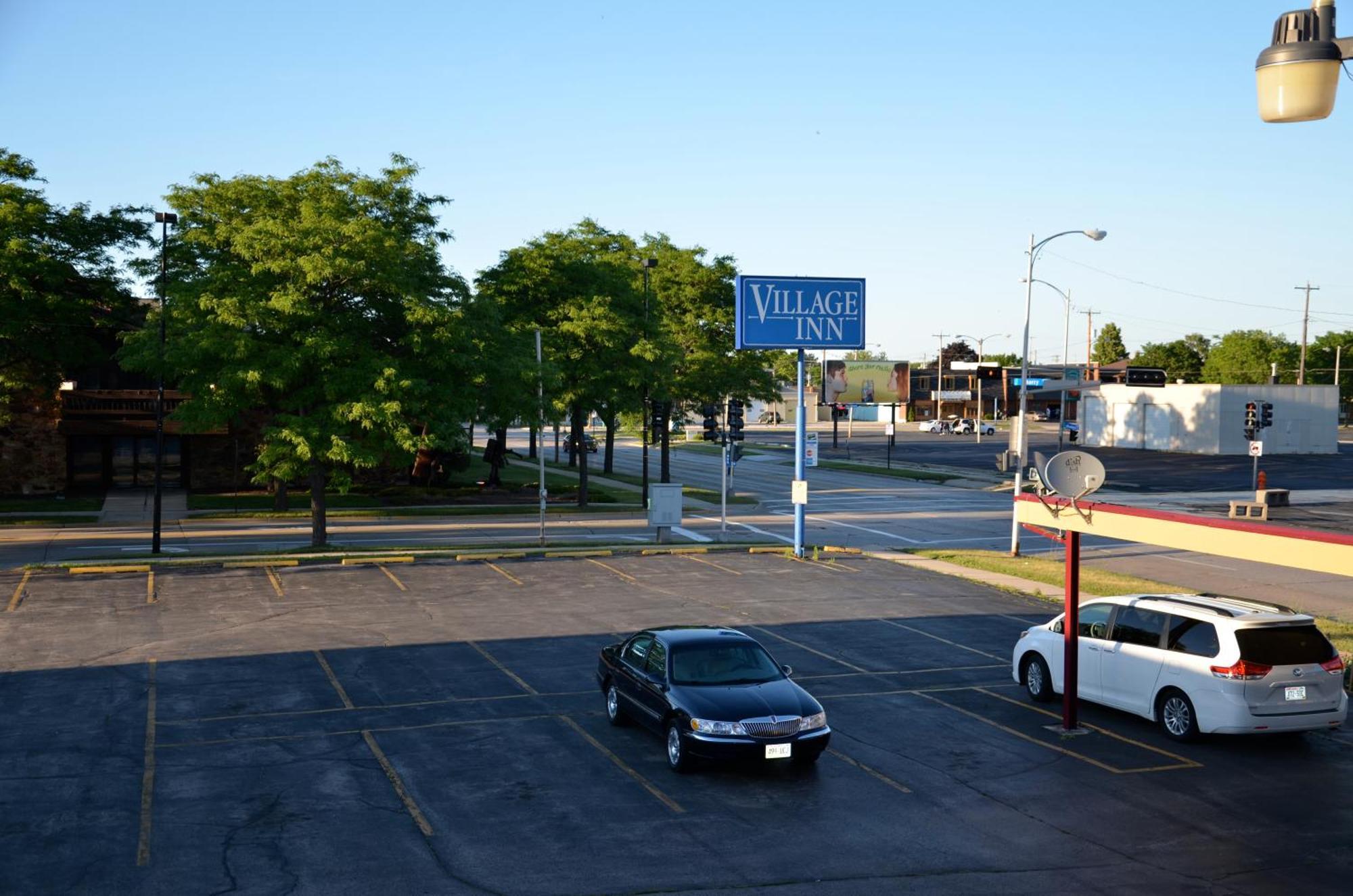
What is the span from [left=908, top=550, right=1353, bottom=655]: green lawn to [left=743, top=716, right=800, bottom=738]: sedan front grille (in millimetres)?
15027

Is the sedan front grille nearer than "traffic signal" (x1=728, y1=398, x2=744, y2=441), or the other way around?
the sedan front grille

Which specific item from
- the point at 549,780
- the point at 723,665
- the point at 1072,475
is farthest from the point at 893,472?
the point at 549,780

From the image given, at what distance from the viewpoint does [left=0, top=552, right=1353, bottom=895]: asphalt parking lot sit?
1155cm

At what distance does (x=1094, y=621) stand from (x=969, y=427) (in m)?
127

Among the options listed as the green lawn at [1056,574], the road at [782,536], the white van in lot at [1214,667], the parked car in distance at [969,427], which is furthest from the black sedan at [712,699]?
the parked car in distance at [969,427]

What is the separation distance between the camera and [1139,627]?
1708 centimetres

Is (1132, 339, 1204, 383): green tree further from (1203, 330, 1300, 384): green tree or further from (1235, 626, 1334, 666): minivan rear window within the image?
(1235, 626, 1334, 666): minivan rear window

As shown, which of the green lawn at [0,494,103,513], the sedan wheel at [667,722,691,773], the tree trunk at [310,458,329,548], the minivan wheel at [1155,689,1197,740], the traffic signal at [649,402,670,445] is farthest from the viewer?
the traffic signal at [649,402,670,445]

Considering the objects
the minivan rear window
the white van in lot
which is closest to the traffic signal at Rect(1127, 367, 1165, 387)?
the white van in lot

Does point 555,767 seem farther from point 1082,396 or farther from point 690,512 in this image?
point 1082,396

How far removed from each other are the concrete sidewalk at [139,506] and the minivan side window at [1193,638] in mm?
37933

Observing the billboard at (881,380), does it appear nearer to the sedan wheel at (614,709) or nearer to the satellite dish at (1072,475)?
the satellite dish at (1072,475)

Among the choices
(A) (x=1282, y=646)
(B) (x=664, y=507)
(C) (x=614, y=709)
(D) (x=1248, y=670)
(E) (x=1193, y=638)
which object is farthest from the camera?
(B) (x=664, y=507)

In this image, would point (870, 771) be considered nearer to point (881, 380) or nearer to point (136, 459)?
point (136, 459)
